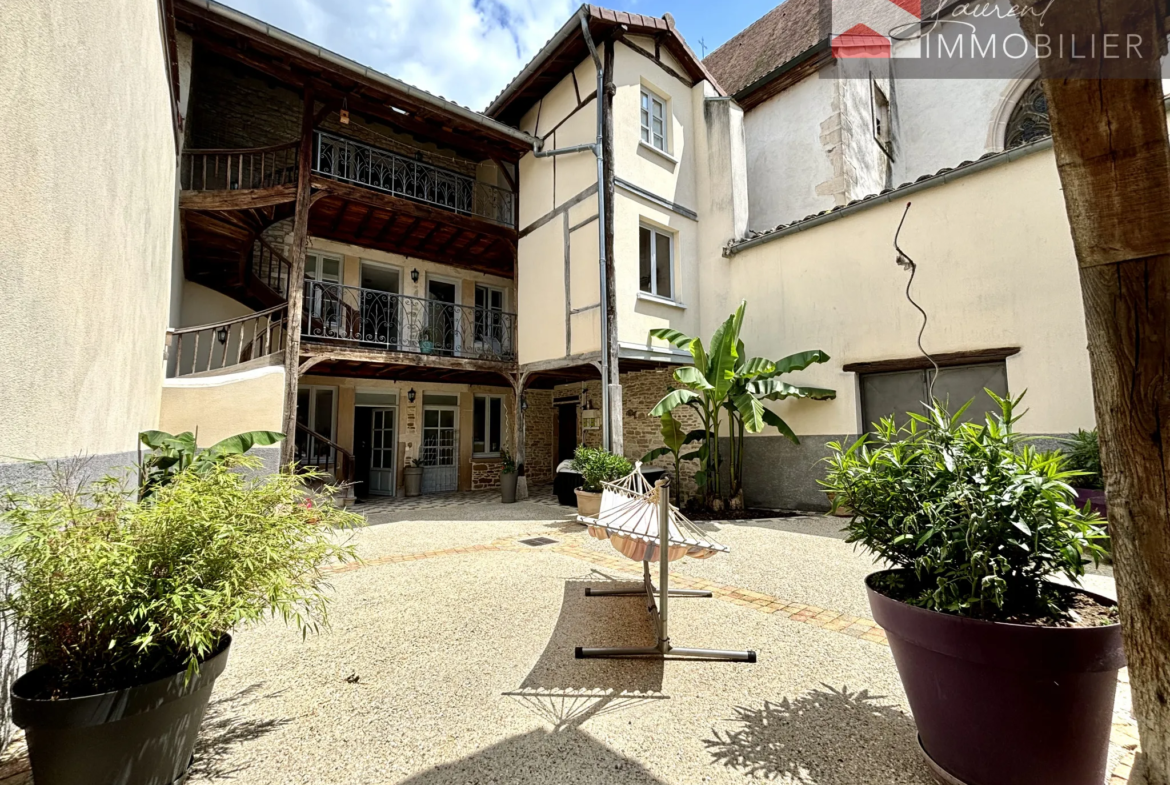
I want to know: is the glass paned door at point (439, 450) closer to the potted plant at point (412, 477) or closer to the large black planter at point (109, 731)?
the potted plant at point (412, 477)

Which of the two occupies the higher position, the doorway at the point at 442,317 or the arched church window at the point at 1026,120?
the arched church window at the point at 1026,120

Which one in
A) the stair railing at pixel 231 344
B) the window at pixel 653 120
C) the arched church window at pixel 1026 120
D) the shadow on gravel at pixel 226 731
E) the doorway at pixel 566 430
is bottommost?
the shadow on gravel at pixel 226 731

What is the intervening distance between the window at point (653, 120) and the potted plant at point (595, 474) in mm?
6101

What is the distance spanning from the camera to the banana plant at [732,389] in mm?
7525

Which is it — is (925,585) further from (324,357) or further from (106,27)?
(324,357)

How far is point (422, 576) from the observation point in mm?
4805

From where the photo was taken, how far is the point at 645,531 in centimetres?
328

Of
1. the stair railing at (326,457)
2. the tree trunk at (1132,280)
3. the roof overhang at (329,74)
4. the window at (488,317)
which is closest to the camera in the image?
the tree trunk at (1132,280)

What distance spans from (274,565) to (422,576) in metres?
3.02

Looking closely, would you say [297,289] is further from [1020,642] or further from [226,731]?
[1020,642]

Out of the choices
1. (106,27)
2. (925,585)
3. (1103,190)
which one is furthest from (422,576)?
(1103,190)

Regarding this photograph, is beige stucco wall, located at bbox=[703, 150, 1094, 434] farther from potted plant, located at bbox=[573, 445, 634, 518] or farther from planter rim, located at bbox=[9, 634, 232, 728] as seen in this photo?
planter rim, located at bbox=[9, 634, 232, 728]

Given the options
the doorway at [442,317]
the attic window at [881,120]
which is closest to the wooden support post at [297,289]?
the doorway at [442,317]

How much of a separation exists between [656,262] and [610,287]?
174cm
